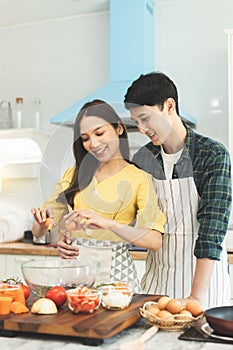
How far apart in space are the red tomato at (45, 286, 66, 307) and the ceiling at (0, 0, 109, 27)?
2.38 meters

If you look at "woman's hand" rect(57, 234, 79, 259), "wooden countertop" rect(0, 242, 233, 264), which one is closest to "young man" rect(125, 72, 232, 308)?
"woman's hand" rect(57, 234, 79, 259)

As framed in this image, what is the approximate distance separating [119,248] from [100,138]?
380 millimetres

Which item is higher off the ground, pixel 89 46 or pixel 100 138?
pixel 89 46

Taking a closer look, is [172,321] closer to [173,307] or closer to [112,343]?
[173,307]

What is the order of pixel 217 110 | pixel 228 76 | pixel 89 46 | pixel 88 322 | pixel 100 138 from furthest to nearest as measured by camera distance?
pixel 89 46
pixel 217 110
pixel 228 76
pixel 100 138
pixel 88 322

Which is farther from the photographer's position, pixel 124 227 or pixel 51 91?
pixel 51 91

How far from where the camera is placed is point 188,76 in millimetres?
3268

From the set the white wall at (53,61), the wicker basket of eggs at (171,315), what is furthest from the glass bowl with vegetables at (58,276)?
the white wall at (53,61)

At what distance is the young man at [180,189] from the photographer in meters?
1.68

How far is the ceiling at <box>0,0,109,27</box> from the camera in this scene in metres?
3.36

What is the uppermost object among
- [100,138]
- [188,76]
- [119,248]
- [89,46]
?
[89,46]

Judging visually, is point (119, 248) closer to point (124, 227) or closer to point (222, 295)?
point (124, 227)

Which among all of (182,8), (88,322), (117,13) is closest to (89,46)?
(117,13)

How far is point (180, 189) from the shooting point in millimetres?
1856
